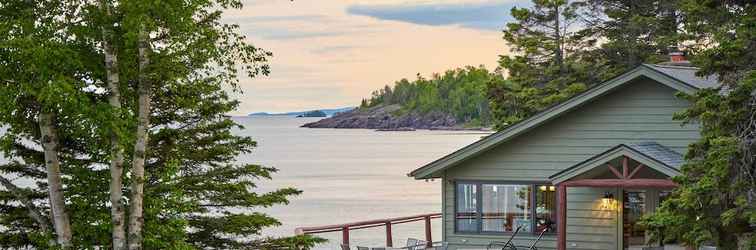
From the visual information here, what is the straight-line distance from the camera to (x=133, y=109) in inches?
692

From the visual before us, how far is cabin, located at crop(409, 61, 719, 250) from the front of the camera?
67.1 feet

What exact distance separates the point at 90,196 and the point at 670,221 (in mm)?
9064

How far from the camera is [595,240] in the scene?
71.9 ft

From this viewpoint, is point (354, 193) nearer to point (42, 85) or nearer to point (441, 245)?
point (441, 245)

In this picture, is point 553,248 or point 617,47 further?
point 617,47

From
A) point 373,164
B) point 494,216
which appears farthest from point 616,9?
point 373,164

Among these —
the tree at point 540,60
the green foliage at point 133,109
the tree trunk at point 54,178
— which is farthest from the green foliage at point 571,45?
the tree trunk at point 54,178

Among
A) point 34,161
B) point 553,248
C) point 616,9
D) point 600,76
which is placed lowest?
point 553,248

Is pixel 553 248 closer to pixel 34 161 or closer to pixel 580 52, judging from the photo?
pixel 34 161

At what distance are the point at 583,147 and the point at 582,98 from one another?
1.12 meters

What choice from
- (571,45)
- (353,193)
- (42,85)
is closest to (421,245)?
(42,85)

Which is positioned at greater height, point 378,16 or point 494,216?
point 378,16

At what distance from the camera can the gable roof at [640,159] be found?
64.0ft

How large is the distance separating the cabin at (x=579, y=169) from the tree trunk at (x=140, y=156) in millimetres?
7619
